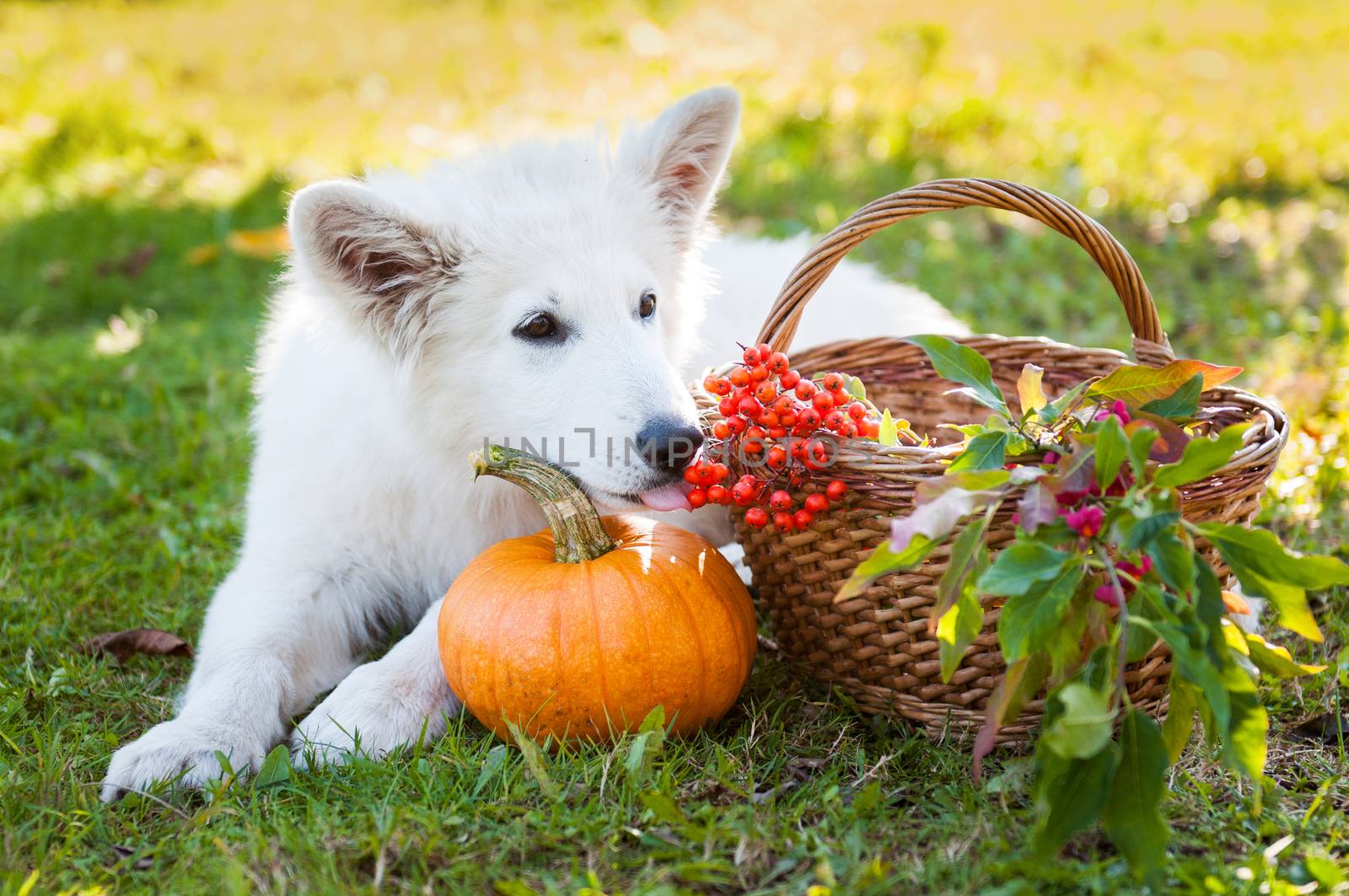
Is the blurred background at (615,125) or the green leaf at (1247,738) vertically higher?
the blurred background at (615,125)

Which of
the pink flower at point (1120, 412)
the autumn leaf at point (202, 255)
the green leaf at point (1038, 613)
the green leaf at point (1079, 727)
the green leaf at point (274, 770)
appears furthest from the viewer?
the autumn leaf at point (202, 255)

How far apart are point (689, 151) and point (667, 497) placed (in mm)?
1000

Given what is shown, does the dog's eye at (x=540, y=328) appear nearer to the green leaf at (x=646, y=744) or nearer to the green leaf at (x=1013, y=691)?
the green leaf at (x=646, y=744)

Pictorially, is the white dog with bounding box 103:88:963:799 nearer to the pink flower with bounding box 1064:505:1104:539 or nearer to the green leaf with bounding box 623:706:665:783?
the green leaf with bounding box 623:706:665:783

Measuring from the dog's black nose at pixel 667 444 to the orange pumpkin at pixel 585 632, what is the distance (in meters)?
0.16

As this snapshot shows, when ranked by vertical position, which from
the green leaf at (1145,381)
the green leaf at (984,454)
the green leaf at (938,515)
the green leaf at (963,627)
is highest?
the green leaf at (1145,381)

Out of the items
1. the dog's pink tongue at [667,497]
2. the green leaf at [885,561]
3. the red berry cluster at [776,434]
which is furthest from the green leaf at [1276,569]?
the dog's pink tongue at [667,497]

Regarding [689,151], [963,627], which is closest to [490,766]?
[963,627]

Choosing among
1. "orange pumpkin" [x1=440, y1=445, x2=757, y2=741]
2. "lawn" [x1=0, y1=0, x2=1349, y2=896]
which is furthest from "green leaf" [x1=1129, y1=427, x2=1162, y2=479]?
"orange pumpkin" [x1=440, y1=445, x2=757, y2=741]

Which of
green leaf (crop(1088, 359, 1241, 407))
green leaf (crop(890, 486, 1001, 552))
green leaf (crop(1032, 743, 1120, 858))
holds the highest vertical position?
green leaf (crop(1088, 359, 1241, 407))

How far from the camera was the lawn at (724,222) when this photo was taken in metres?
1.82

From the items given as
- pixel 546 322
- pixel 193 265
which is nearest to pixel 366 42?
pixel 193 265

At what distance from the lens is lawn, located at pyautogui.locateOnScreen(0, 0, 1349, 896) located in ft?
5.98

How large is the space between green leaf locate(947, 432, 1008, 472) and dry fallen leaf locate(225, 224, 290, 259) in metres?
4.91
